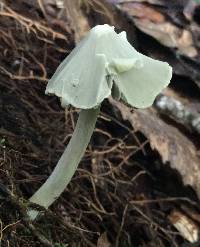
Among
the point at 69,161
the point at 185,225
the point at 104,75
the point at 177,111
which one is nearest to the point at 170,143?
the point at 177,111

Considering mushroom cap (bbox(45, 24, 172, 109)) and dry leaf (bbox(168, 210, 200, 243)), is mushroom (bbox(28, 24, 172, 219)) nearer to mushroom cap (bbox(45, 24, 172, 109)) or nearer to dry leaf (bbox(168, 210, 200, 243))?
mushroom cap (bbox(45, 24, 172, 109))

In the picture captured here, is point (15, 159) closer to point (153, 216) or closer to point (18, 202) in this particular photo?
point (18, 202)

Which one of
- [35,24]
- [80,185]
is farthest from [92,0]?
[80,185]

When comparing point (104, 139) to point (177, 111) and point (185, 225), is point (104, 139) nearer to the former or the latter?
point (177, 111)

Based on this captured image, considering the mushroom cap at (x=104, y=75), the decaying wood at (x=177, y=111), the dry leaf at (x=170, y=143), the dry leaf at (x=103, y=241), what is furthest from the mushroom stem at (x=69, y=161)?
the decaying wood at (x=177, y=111)

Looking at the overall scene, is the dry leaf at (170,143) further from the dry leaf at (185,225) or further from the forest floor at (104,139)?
the dry leaf at (185,225)
